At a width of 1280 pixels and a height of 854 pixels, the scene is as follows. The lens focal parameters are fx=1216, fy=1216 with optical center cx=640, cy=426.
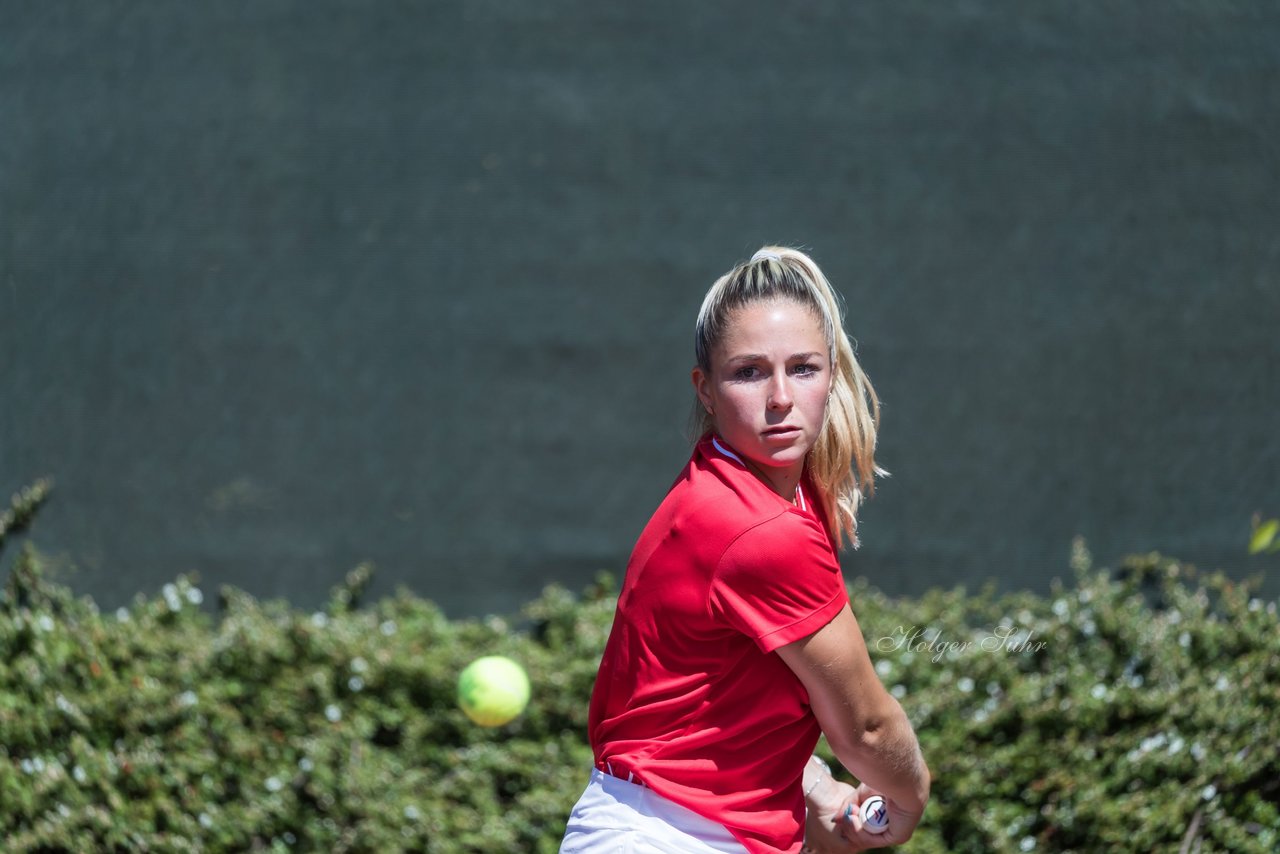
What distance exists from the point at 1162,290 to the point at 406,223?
2.89 m

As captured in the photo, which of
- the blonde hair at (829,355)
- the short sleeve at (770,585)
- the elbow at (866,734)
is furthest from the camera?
the blonde hair at (829,355)

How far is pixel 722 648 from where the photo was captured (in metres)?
2.04

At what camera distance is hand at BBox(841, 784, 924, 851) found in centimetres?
226

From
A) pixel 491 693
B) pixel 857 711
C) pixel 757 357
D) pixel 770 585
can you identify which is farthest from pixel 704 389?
pixel 491 693

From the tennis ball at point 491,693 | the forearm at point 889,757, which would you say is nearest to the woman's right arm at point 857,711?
the forearm at point 889,757

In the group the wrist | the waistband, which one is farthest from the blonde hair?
the waistband

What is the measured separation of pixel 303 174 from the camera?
466 centimetres

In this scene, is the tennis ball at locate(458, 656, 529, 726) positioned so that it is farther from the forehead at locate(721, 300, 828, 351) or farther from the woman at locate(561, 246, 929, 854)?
the forehead at locate(721, 300, 828, 351)

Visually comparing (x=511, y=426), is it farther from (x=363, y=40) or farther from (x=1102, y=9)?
(x=1102, y=9)

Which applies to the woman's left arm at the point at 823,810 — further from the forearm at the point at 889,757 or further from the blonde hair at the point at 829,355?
the blonde hair at the point at 829,355

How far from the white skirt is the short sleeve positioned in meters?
0.34

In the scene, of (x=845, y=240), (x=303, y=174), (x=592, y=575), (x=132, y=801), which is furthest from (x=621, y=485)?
(x=132, y=801)

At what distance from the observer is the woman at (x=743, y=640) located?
197cm

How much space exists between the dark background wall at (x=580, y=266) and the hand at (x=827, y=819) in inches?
85.2
